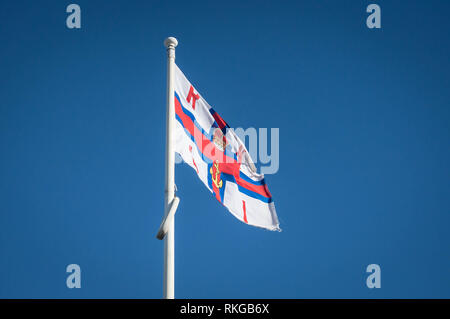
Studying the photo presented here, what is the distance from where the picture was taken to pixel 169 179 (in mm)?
9742

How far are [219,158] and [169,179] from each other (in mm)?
3202

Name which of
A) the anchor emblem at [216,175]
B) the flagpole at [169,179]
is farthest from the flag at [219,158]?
the flagpole at [169,179]

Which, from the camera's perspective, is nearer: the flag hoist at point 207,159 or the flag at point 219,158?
the flag hoist at point 207,159

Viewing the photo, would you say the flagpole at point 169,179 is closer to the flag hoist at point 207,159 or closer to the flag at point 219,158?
the flag hoist at point 207,159

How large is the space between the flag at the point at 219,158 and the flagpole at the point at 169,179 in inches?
29.9

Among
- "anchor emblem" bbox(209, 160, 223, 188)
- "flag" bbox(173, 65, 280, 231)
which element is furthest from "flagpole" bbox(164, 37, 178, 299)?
"anchor emblem" bbox(209, 160, 223, 188)

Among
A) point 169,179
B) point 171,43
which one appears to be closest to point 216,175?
point 169,179

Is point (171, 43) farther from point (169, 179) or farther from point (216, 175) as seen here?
point (216, 175)

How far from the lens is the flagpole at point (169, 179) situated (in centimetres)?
918

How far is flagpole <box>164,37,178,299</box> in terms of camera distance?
9.18 meters

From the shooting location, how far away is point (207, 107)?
1252cm
